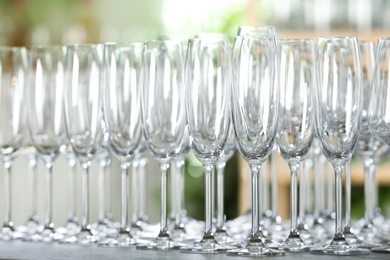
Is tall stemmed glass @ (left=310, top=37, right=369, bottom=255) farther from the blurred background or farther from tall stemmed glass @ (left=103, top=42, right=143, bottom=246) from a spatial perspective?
the blurred background

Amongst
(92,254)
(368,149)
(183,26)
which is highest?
(183,26)

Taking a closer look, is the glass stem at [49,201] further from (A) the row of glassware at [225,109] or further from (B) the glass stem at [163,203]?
(B) the glass stem at [163,203]

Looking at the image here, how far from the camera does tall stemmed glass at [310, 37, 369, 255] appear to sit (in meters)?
1.59

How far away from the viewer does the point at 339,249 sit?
1.59 metres

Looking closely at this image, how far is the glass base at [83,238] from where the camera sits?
5.90ft

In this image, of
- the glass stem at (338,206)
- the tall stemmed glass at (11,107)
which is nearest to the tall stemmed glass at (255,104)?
the glass stem at (338,206)

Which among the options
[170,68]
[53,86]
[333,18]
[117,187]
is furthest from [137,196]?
[117,187]

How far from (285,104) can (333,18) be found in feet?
8.64

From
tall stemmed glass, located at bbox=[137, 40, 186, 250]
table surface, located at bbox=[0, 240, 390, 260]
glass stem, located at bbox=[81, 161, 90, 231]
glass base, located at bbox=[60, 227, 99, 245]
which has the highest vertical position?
tall stemmed glass, located at bbox=[137, 40, 186, 250]

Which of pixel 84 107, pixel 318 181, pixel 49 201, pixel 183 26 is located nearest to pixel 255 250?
pixel 84 107

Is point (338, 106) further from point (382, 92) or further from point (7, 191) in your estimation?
point (7, 191)

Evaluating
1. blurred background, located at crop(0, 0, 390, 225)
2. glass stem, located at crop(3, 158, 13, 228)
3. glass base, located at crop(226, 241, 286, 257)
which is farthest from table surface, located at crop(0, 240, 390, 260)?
blurred background, located at crop(0, 0, 390, 225)

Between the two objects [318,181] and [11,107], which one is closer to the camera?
[11,107]

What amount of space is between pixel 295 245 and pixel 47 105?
568mm
